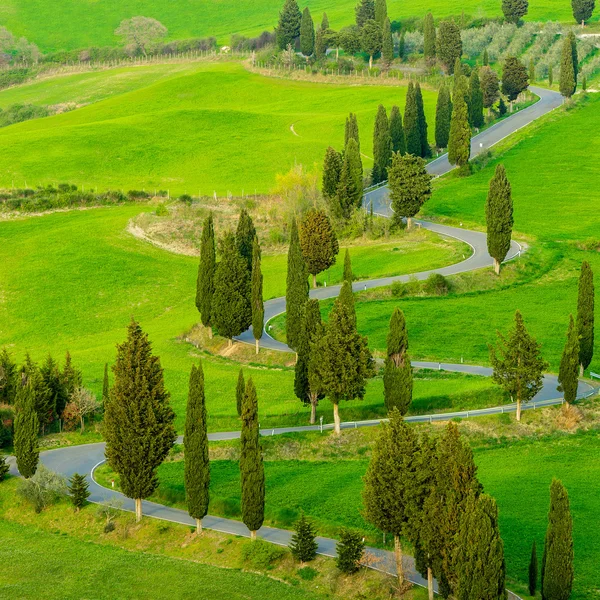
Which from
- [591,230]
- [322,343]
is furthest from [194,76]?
[322,343]

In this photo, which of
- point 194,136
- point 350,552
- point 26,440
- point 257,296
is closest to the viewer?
point 350,552

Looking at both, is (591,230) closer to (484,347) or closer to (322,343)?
(484,347)

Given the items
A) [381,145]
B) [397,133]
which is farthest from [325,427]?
[397,133]

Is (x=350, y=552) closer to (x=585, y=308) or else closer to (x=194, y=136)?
(x=585, y=308)

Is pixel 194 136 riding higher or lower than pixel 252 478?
lower

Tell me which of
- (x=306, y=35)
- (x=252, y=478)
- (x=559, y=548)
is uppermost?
(x=306, y=35)

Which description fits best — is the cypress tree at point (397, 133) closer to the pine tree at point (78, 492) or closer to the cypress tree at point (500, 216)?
the cypress tree at point (500, 216)
